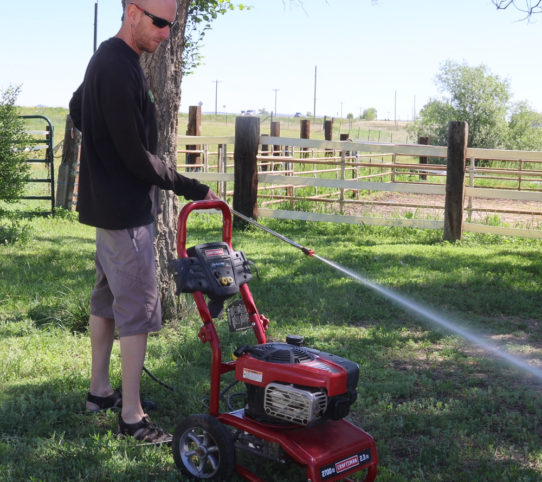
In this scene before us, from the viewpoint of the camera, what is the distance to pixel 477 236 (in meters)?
10.2

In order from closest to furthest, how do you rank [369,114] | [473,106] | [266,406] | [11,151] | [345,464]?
[345,464] < [266,406] < [11,151] < [473,106] < [369,114]

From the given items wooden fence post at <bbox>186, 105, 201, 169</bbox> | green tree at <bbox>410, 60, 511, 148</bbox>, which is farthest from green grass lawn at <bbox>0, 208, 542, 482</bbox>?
green tree at <bbox>410, 60, 511, 148</bbox>

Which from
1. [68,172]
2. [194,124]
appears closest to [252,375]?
[68,172]

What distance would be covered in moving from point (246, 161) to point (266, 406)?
7916mm

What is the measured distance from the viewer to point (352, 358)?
Result: 5.02 m

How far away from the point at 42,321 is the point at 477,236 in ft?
21.6

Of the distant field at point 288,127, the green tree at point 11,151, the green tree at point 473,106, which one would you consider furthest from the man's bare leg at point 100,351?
the distant field at point 288,127

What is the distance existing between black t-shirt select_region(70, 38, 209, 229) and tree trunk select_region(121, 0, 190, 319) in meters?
1.91

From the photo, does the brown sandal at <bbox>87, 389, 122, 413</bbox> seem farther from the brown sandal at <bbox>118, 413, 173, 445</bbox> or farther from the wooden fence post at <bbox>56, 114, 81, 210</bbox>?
the wooden fence post at <bbox>56, 114, 81, 210</bbox>

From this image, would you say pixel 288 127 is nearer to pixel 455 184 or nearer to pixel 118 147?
pixel 455 184

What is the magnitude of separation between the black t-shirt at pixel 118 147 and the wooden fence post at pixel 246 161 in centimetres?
718

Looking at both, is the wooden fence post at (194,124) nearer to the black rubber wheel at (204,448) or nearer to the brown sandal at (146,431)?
the brown sandal at (146,431)

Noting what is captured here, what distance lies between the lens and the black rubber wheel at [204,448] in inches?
127

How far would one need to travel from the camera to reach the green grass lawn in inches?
139
